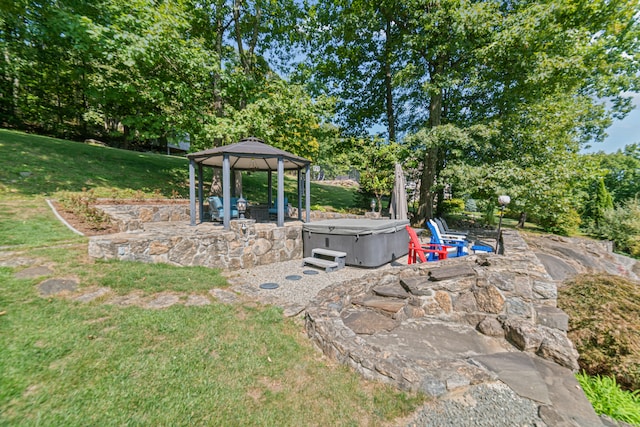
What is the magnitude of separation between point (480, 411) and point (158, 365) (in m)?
2.87

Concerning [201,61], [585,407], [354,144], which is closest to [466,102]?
[354,144]

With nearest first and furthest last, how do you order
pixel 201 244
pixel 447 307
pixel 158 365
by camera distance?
pixel 158 365, pixel 447 307, pixel 201 244

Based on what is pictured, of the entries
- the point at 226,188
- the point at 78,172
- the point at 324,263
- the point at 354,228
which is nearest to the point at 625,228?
the point at 354,228

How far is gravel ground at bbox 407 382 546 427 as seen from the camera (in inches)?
78.3

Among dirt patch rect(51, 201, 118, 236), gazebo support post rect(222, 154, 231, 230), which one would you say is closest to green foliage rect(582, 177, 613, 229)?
gazebo support post rect(222, 154, 231, 230)

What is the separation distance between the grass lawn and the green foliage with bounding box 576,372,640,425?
195 centimetres

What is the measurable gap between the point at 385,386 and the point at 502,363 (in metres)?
1.44

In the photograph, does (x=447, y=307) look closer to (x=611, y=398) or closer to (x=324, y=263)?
(x=611, y=398)

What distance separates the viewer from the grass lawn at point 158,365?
1.92 meters

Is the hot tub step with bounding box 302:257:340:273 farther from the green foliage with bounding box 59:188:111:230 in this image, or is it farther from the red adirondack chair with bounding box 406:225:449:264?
the green foliage with bounding box 59:188:111:230

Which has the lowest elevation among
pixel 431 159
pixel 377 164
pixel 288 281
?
Answer: pixel 288 281

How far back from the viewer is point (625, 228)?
43.7 feet

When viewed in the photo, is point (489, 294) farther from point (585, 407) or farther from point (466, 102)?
point (466, 102)

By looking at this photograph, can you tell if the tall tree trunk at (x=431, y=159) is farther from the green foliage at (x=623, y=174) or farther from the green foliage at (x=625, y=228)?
the green foliage at (x=623, y=174)
